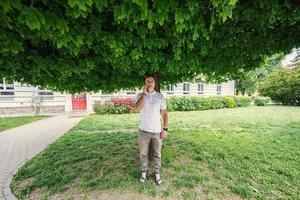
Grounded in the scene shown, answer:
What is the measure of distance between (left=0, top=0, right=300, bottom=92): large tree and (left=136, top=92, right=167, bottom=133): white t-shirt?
0.68m

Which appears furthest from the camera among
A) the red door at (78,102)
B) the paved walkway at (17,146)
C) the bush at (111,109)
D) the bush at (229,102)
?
the bush at (229,102)

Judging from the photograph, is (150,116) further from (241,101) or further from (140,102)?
(241,101)

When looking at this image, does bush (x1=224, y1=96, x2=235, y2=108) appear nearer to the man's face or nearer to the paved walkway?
the paved walkway

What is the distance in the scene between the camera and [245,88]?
36.8 metres

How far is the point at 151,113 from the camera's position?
436 centimetres

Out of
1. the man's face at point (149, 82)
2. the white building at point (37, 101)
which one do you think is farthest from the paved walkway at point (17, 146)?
the white building at point (37, 101)

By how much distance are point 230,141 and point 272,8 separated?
629 cm

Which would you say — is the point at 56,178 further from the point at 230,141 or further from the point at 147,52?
the point at 230,141

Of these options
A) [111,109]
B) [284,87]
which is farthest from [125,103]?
[284,87]

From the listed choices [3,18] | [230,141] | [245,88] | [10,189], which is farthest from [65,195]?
[245,88]

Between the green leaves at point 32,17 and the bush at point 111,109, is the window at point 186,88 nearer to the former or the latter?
the bush at point 111,109

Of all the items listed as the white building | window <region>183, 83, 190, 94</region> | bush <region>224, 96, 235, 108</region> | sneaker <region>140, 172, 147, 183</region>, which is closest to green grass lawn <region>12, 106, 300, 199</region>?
sneaker <region>140, 172, 147, 183</region>

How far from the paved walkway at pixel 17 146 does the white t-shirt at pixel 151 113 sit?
122 inches

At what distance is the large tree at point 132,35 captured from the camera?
84.0 inches
